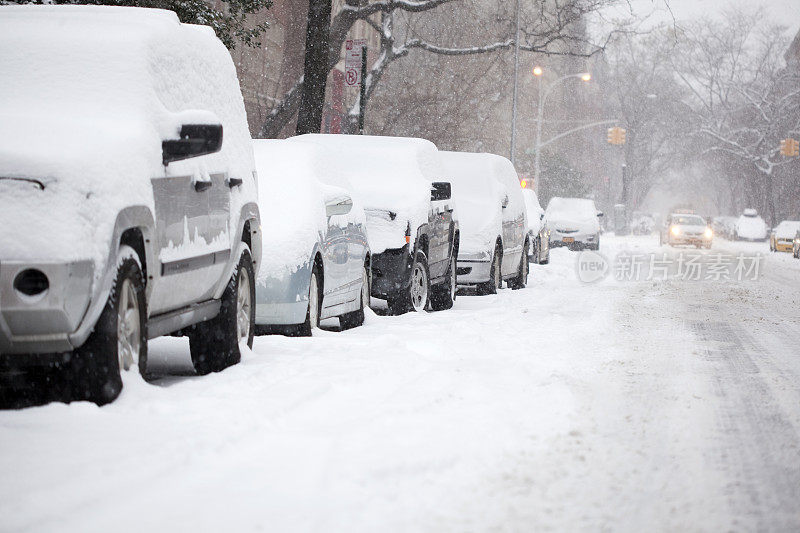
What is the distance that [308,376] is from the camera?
273 inches

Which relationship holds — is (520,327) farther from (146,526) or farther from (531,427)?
(146,526)

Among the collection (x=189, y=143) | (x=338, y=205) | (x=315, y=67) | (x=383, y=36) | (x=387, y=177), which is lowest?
(x=338, y=205)

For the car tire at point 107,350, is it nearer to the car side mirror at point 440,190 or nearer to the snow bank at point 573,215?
the car side mirror at point 440,190

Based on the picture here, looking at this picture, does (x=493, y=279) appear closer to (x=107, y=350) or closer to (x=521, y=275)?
(x=521, y=275)

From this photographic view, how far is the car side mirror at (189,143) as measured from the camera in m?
6.19

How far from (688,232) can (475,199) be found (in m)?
30.8

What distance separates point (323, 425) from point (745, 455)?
6.88 ft

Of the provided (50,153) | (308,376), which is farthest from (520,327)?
(50,153)

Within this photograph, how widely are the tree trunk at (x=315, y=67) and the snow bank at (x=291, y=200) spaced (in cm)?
996

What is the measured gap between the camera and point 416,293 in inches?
505

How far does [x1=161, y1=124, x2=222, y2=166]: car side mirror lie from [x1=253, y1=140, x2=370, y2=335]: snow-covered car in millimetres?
2657

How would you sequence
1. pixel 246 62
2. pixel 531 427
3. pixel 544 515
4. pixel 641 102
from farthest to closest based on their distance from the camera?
pixel 641 102
pixel 246 62
pixel 531 427
pixel 544 515

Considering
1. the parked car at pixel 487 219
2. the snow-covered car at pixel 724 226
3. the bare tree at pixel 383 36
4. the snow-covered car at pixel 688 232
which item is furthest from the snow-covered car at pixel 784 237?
the parked car at pixel 487 219

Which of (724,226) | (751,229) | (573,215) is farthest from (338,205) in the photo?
(724,226)
